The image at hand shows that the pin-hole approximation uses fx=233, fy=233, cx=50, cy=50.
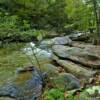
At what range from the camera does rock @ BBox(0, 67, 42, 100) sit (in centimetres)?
585

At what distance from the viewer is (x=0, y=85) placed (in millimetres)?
6594

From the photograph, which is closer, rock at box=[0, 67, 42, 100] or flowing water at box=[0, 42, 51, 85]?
rock at box=[0, 67, 42, 100]

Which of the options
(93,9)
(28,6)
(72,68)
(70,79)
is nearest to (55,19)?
(28,6)

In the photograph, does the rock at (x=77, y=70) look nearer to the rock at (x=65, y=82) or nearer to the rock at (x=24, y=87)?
the rock at (x=65, y=82)

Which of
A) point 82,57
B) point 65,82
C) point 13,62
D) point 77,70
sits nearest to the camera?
point 65,82

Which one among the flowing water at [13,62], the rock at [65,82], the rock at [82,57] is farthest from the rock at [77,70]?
the flowing water at [13,62]

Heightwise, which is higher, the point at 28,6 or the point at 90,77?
the point at 28,6

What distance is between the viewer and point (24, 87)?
6184 mm

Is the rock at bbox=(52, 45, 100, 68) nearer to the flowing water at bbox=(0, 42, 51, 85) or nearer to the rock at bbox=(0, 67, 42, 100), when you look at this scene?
the flowing water at bbox=(0, 42, 51, 85)

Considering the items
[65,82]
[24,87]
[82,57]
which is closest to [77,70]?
[65,82]

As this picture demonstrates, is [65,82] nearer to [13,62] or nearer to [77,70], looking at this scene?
[77,70]

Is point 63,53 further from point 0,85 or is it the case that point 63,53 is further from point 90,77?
point 0,85

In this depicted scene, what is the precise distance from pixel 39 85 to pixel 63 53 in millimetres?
4036

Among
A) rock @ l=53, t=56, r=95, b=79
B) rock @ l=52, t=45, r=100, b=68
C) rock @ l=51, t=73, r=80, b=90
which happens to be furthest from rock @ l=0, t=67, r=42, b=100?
rock @ l=52, t=45, r=100, b=68
